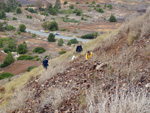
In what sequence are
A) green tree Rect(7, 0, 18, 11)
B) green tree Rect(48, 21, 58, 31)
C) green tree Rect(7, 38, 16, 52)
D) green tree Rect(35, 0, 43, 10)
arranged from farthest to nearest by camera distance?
green tree Rect(35, 0, 43, 10) < green tree Rect(7, 0, 18, 11) < green tree Rect(48, 21, 58, 31) < green tree Rect(7, 38, 16, 52)

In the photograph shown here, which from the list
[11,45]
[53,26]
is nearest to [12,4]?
[53,26]

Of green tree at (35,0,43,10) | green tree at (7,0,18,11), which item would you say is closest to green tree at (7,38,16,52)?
green tree at (7,0,18,11)

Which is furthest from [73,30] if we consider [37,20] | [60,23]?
[37,20]

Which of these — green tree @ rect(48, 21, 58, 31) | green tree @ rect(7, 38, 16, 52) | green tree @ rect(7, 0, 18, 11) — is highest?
green tree @ rect(7, 0, 18, 11)

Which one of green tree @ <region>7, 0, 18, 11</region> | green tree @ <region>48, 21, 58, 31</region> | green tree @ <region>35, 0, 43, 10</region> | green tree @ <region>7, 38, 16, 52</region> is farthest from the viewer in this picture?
green tree @ <region>35, 0, 43, 10</region>

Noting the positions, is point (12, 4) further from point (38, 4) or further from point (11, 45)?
point (11, 45)

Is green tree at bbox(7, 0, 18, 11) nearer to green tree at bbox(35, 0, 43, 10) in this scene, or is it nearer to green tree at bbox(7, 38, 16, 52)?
green tree at bbox(35, 0, 43, 10)

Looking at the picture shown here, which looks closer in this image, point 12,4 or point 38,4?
point 12,4

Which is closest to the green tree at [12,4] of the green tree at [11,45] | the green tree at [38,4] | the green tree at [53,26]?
the green tree at [38,4]

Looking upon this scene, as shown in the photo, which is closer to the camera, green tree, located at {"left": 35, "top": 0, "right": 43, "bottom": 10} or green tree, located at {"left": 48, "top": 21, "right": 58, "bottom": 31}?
green tree, located at {"left": 48, "top": 21, "right": 58, "bottom": 31}

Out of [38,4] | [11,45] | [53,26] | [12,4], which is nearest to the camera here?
[11,45]

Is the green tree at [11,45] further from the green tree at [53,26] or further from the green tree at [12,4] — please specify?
the green tree at [12,4]

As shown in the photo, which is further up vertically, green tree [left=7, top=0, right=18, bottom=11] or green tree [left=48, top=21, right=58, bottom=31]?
green tree [left=7, top=0, right=18, bottom=11]

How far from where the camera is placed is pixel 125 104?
7.74 feet
